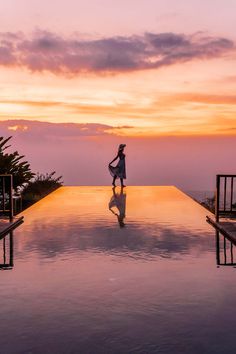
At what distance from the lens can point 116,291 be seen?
666cm

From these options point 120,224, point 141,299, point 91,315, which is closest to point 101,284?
point 141,299

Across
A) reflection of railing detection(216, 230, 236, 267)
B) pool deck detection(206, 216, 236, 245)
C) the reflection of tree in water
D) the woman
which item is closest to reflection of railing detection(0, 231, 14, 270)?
the reflection of tree in water

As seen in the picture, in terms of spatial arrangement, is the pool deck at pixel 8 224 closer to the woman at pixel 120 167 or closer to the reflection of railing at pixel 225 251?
the reflection of railing at pixel 225 251

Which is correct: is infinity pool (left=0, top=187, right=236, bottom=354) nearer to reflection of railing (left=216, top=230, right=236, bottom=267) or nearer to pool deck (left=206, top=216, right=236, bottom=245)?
reflection of railing (left=216, top=230, right=236, bottom=267)


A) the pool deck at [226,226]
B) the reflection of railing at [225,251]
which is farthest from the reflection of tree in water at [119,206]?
the reflection of railing at [225,251]

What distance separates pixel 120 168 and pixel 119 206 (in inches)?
231

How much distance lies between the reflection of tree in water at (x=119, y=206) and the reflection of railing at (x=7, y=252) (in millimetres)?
2917

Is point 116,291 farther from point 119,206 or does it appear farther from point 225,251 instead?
point 119,206

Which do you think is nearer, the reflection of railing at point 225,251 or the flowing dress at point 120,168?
the reflection of railing at point 225,251

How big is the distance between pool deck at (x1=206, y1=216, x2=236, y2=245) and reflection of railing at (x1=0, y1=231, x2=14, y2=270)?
13.0 feet

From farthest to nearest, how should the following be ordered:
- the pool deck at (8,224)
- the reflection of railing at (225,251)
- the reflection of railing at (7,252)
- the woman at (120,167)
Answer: the woman at (120,167), the pool deck at (8,224), the reflection of railing at (225,251), the reflection of railing at (7,252)

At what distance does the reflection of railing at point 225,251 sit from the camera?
8.51 m

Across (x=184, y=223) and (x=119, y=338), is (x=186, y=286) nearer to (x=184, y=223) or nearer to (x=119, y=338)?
(x=119, y=338)

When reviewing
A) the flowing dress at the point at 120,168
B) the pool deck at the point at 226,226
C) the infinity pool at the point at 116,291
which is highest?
the flowing dress at the point at 120,168
